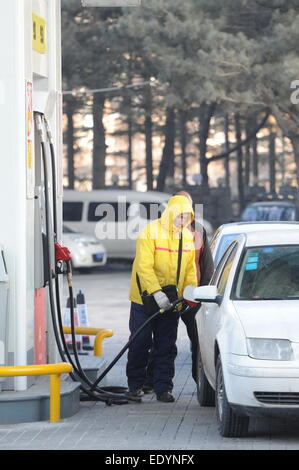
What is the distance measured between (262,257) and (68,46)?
34113 millimetres

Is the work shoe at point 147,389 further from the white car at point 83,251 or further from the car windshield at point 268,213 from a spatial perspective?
the car windshield at point 268,213

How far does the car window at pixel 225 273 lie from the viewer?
9.69m

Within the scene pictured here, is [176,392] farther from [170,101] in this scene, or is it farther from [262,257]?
[170,101]

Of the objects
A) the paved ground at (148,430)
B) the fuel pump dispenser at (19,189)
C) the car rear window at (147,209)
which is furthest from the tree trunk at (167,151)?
the fuel pump dispenser at (19,189)

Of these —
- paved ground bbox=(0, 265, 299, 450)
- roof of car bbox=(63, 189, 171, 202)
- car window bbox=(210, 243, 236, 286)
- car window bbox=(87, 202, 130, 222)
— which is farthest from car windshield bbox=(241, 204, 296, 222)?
car window bbox=(210, 243, 236, 286)

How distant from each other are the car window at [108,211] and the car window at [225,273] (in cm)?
2604

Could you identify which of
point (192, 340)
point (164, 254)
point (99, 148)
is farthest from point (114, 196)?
point (164, 254)

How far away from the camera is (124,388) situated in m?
11.2

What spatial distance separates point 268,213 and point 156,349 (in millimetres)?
26449

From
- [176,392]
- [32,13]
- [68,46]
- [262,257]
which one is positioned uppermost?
[68,46]

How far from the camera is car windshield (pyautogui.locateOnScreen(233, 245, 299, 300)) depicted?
30.4 feet

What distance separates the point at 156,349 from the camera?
10.8m

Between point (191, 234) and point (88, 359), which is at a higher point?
point (191, 234)

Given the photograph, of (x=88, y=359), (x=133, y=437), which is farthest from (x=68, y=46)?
(x=133, y=437)
